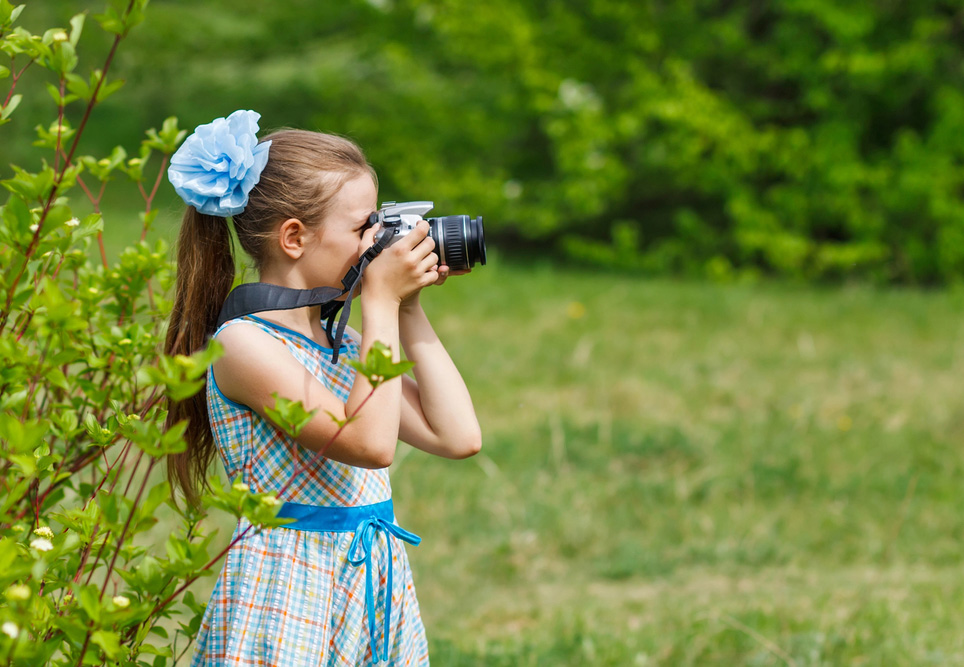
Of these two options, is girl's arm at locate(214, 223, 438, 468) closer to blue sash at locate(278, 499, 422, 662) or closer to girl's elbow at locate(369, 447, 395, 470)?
girl's elbow at locate(369, 447, 395, 470)

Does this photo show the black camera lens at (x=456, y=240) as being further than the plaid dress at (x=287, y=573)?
Yes

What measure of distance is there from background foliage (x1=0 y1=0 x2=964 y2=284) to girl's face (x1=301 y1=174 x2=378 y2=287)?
7926 mm

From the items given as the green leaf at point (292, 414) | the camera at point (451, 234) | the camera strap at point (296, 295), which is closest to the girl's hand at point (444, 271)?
the camera at point (451, 234)

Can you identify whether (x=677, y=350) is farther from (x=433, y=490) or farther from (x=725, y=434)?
(x=433, y=490)

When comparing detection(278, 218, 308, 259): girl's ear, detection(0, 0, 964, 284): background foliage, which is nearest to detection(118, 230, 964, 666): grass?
detection(278, 218, 308, 259): girl's ear

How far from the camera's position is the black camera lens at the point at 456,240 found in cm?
182

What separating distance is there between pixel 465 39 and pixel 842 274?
4.49m

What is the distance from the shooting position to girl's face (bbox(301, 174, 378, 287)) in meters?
1.82

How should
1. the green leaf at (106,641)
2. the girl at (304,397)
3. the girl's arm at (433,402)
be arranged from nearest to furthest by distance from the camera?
the green leaf at (106,641)
the girl at (304,397)
the girl's arm at (433,402)

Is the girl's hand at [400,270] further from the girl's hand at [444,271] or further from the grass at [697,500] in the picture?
the grass at [697,500]

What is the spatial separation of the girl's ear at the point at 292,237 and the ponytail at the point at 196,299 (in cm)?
17

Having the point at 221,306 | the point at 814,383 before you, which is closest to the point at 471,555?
the point at 221,306

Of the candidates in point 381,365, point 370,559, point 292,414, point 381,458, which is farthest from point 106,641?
point 370,559

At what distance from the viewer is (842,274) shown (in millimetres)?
10094
